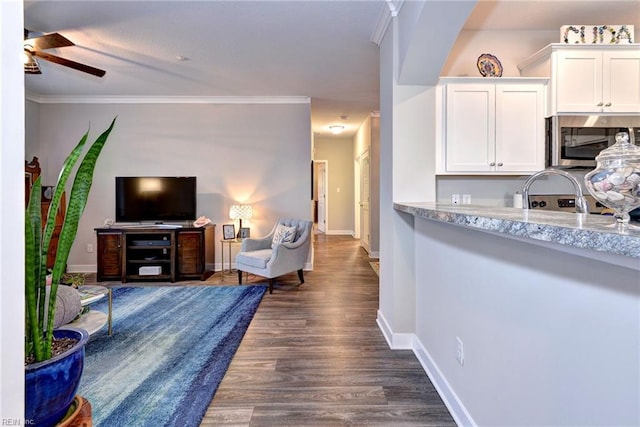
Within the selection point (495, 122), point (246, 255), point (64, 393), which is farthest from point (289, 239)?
point (64, 393)

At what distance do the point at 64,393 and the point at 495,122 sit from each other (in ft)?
9.48

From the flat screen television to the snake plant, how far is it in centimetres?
374

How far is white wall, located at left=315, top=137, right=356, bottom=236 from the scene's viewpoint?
8359 millimetres

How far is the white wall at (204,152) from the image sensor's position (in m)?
4.61

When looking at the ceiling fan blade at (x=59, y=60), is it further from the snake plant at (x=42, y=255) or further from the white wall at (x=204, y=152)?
the snake plant at (x=42, y=255)

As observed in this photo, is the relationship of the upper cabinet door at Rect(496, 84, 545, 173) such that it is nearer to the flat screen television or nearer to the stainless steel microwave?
the stainless steel microwave

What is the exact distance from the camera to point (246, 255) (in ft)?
12.5

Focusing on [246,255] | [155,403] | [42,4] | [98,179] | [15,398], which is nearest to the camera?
[15,398]

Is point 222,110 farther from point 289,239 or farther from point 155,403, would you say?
point 155,403

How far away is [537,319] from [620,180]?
52cm

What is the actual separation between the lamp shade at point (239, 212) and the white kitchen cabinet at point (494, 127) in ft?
9.21

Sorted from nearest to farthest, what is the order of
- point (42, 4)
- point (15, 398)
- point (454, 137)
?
point (15, 398), point (42, 4), point (454, 137)

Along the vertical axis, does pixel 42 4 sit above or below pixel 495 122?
above

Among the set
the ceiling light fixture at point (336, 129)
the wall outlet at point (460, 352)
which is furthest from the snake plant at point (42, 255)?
the ceiling light fixture at point (336, 129)
